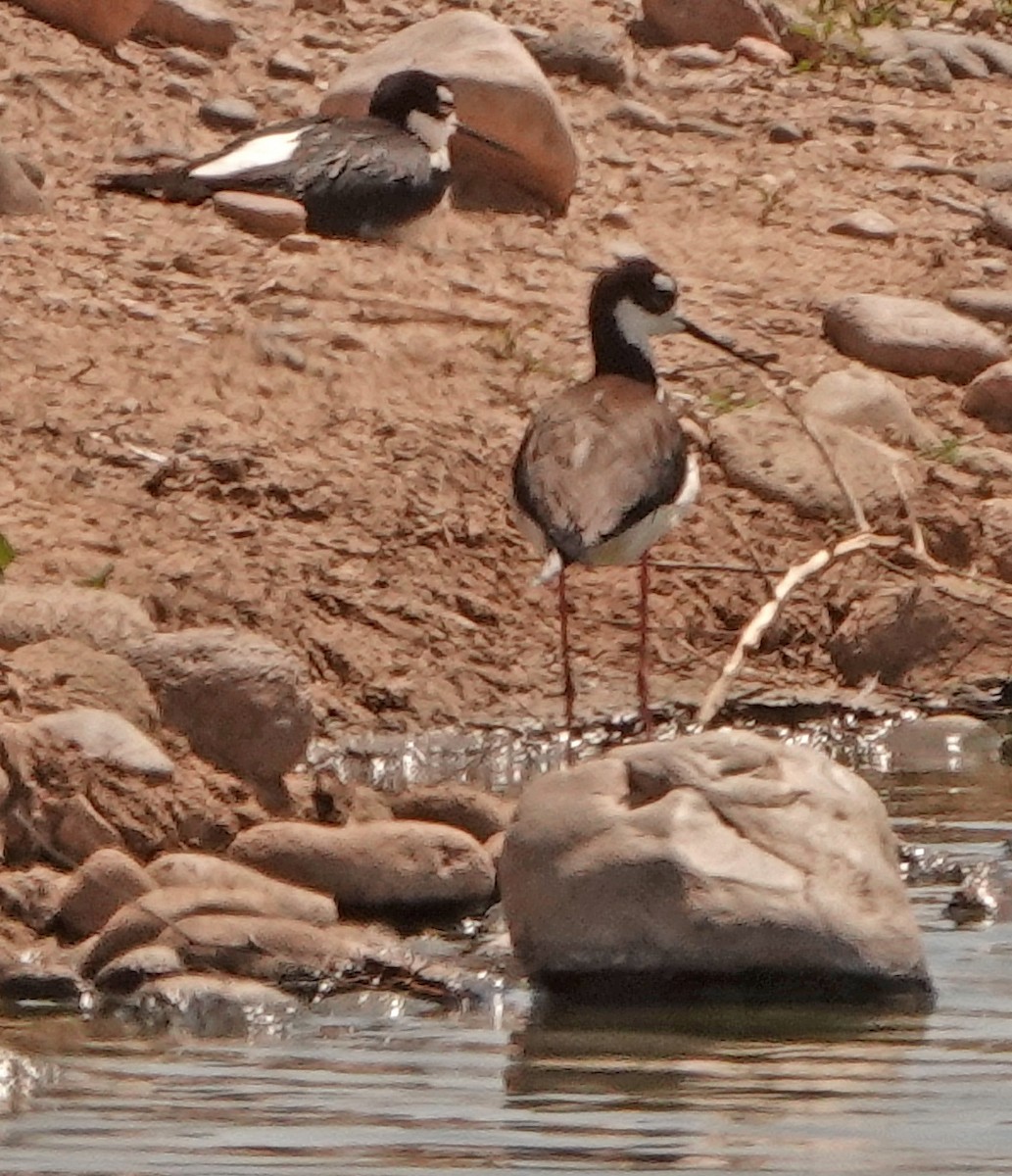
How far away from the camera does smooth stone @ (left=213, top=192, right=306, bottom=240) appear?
13.6 m

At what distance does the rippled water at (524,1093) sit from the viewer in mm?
5793

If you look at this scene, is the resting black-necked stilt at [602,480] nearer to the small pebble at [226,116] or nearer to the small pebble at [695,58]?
the small pebble at [226,116]

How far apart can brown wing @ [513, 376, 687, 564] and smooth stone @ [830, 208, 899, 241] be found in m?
4.34

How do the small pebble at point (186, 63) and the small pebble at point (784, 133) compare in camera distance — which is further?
the small pebble at point (784, 133)

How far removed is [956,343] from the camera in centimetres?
1323

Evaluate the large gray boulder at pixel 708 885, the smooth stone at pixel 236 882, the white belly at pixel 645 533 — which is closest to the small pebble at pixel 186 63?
the white belly at pixel 645 533

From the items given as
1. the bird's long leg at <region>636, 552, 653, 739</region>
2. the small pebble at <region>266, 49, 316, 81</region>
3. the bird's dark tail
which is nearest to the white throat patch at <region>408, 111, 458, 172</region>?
the bird's dark tail

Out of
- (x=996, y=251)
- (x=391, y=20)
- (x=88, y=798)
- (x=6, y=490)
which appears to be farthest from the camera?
(x=391, y=20)

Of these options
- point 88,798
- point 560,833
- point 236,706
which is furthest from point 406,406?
point 560,833

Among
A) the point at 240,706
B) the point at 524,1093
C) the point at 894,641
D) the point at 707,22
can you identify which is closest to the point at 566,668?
the point at 894,641

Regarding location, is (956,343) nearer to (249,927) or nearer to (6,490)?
(6,490)

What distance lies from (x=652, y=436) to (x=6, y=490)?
2.12 meters

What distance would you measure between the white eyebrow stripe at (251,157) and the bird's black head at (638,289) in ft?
8.44

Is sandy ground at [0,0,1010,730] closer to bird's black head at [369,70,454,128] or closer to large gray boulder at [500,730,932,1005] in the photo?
bird's black head at [369,70,454,128]
